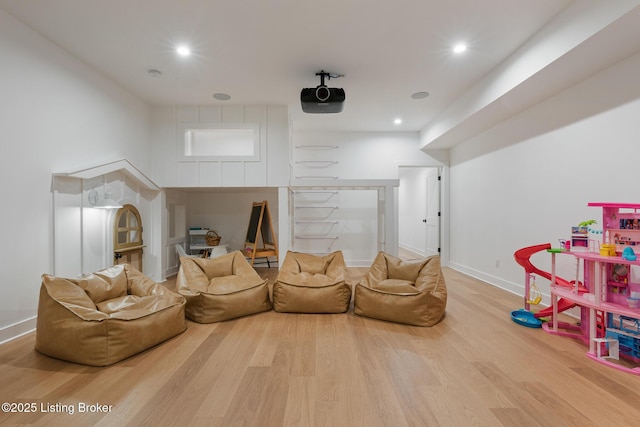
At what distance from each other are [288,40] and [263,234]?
3.64m

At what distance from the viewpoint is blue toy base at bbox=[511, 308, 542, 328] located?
312cm

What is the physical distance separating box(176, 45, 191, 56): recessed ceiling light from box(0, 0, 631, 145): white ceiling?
0.07m

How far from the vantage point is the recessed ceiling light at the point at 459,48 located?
11.0 feet

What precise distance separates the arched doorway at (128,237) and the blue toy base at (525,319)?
16.7 ft

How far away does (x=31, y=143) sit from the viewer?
9.99 ft

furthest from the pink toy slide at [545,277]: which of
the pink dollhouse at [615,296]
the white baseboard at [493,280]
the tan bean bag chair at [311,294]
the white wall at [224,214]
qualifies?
the white wall at [224,214]

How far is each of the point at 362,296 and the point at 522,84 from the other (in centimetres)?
296

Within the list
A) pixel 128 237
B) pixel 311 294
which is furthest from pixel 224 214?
pixel 311 294

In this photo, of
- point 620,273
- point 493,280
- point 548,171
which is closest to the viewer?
point 620,273

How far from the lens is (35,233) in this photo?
3.09m

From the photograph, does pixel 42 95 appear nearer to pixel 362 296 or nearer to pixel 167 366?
pixel 167 366

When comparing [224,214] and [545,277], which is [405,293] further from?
[224,214]

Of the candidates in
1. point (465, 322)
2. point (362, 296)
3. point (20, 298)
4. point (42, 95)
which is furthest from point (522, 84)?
point (20, 298)

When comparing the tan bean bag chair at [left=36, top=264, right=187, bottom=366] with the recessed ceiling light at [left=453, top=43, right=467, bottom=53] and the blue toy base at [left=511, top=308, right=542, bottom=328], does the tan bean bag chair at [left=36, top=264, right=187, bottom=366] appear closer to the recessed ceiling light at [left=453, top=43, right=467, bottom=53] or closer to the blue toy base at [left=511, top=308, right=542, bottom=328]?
the blue toy base at [left=511, top=308, right=542, bottom=328]
